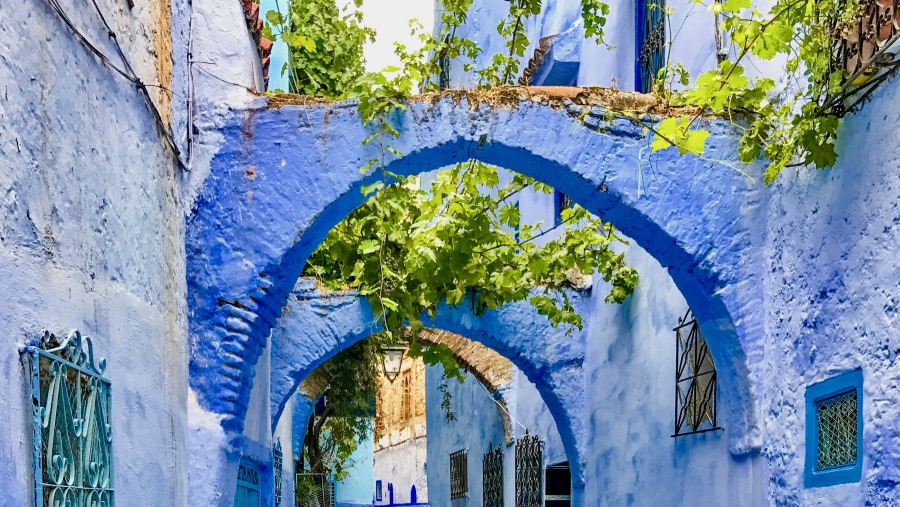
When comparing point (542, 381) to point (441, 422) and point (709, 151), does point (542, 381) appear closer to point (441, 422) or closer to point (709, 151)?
point (709, 151)

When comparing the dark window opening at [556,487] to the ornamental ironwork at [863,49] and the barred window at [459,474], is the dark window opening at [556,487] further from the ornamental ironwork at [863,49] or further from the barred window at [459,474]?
the ornamental ironwork at [863,49]


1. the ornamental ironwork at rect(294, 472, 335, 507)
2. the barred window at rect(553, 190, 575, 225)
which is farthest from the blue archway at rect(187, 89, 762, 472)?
the ornamental ironwork at rect(294, 472, 335, 507)

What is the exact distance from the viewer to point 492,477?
39.3ft

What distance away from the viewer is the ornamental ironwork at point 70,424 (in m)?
2.90

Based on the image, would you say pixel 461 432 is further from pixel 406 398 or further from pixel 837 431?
pixel 406 398

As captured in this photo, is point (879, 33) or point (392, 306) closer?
point (879, 33)

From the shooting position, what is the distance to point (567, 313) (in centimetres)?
774

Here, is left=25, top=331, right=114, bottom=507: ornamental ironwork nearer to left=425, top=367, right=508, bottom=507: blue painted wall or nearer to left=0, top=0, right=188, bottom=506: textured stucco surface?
left=0, top=0, right=188, bottom=506: textured stucco surface

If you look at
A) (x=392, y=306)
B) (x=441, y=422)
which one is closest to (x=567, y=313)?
→ (x=392, y=306)

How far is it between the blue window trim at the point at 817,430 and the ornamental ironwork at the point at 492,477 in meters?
7.05

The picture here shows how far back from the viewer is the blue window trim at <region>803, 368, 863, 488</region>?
13.8ft

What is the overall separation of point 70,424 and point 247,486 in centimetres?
289

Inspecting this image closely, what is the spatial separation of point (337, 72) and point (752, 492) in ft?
17.5

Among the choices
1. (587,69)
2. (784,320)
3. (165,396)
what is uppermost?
(587,69)
